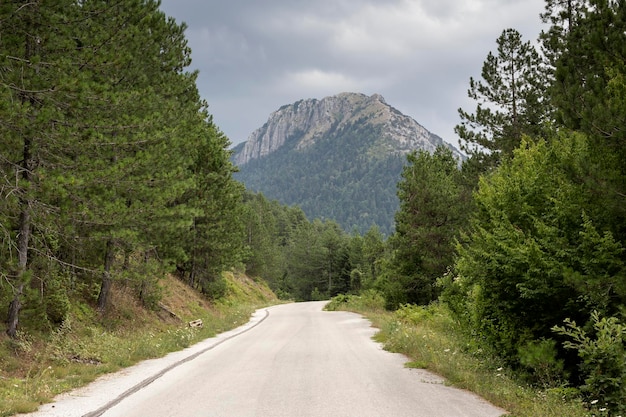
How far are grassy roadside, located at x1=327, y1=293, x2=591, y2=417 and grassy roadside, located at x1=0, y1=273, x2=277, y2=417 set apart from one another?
7496 mm

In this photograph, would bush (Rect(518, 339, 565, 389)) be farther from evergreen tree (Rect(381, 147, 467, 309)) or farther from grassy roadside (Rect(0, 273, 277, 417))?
evergreen tree (Rect(381, 147, 467, 309))

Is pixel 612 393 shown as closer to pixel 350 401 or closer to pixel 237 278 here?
pixel 350 401

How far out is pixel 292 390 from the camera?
8.72m

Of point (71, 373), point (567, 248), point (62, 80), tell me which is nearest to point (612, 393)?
point (567, 248)

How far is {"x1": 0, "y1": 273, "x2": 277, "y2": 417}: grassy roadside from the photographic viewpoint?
8375mm

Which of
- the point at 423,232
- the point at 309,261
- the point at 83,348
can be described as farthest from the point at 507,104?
the point at 309,261

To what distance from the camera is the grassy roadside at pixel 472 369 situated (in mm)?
6812

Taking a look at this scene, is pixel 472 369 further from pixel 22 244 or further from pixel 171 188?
pixel 22 244

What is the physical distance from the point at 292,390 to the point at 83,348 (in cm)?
690

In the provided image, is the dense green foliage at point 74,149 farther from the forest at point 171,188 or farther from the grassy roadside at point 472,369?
the grassy roadside at point 472,369

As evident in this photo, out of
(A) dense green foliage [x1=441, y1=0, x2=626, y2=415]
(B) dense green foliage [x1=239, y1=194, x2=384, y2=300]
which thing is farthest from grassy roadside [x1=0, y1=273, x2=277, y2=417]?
(B) dense green foliage [x1=239, y1=194, x2=384, y2=300]

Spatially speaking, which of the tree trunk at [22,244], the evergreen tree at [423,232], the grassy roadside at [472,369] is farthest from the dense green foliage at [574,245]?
the evergreen tree at [423,232]

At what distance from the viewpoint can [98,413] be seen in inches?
278

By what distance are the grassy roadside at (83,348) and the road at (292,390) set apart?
0.87 meters
